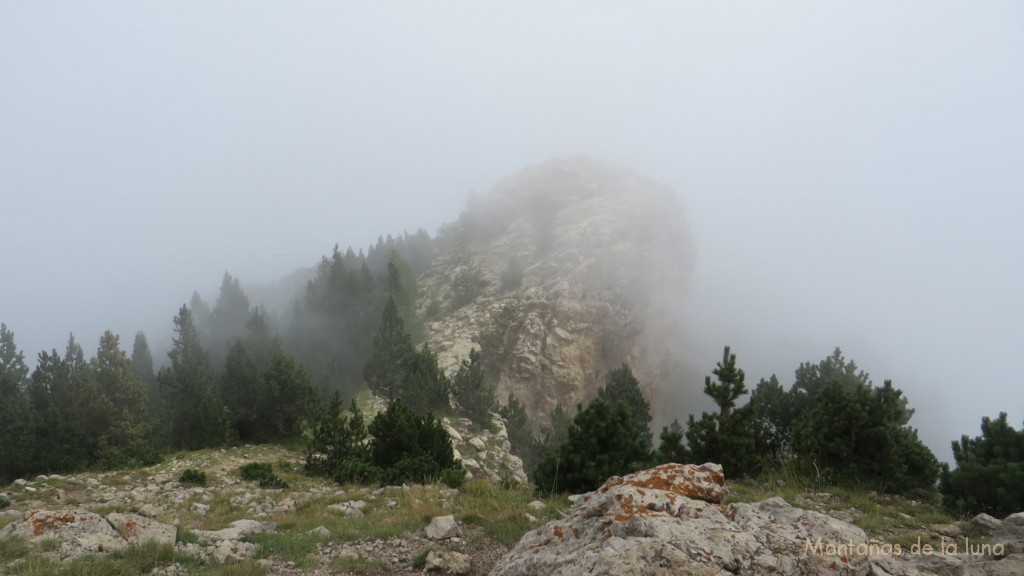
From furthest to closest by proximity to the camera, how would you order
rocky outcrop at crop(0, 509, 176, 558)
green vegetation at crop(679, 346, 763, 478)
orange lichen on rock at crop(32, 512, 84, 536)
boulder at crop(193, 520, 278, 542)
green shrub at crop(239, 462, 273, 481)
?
green shrub at crop(239, 462, 273, 481)
green vegetation at crop(679, 346, 763, 478)
boulder at crop(193, 520, 278, 542)
orange lichen on rock at crop(32, 512, 84, 536)
rocky outcrop at crop(0, 509, 176, 558)

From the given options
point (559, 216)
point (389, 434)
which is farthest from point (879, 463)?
point (559, 216)

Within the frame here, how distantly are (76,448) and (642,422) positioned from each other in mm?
34379

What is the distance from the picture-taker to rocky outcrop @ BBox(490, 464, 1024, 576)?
3.49m

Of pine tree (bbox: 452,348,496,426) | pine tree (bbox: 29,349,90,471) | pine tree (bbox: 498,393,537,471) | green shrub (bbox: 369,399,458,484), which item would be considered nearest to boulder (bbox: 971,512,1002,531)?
green shrub (bbox: 369,399,458,484)

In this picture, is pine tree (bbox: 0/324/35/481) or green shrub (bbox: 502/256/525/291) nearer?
pine tree (bbox: 0/324/35/481)

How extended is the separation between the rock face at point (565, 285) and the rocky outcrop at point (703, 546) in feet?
148

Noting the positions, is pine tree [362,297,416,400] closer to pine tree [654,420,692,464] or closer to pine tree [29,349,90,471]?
pine tree [29,349,90,471]

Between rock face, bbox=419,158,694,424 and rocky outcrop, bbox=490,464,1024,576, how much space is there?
45243 millimetres

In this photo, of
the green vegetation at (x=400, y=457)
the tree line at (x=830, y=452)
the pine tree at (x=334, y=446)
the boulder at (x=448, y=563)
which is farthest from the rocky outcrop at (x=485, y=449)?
the boulder at (x=448, y=563)

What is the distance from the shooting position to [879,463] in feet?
32.7

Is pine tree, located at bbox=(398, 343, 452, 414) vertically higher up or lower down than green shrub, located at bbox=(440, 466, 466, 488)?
higher up

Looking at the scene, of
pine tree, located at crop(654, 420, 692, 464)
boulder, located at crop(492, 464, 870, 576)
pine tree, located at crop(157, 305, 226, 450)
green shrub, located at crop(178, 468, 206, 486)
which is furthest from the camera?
pine tree, located at crop(157, 305, 226, 450)

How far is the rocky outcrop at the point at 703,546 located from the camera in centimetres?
349

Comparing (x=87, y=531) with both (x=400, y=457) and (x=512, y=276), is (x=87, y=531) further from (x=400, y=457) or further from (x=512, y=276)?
(x=512, y=276)
